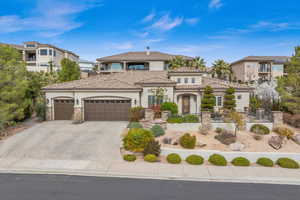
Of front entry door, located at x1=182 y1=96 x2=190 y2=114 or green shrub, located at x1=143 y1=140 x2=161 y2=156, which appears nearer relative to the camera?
green shrub, located at x1=143 y1=140 x2=161 y2=156

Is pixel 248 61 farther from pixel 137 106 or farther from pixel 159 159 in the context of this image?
pixel 159 159

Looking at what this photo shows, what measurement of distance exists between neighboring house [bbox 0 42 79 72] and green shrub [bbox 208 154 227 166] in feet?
142

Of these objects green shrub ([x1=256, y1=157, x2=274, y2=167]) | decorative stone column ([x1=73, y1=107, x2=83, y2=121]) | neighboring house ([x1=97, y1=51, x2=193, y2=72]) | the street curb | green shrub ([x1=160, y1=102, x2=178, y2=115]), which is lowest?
the street curb

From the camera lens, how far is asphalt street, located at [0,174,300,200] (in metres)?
7.44

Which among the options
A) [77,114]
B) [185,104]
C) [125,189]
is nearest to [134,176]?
[125,189]

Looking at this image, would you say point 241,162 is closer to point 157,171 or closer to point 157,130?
point 157,171

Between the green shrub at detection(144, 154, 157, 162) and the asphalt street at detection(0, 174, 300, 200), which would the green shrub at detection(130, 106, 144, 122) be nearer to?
the green shrub at detection(144, 154, 157, 162)

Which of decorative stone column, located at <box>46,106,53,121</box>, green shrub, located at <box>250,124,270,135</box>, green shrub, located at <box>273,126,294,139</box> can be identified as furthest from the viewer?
decorative stone column, located at <box>46,106,53,121</box>

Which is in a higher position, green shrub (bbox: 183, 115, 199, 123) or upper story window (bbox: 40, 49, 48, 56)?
upper story window (bbox: 40, 49, 48, 56)

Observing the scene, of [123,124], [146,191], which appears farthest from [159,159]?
[123,124]

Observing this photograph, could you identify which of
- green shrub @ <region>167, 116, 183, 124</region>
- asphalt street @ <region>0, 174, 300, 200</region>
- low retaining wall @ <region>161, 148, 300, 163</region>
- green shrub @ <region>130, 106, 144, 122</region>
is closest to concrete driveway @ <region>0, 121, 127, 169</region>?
green shrub @ <region>130, 106, 144, 122</region>

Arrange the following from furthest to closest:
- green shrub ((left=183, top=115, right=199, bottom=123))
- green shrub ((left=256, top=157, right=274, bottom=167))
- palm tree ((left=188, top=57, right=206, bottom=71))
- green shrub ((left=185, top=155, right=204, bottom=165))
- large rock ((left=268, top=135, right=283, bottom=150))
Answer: palm tree ((left=188, top=57, right=206, bottom=71))
green shrub ((left=183, top=115, right=199, bottom=123))
large rock ((left=268, top=135, right=283, bottom=150))
green shrub ((left=185, top=155, right=204, bottom=165))
green shrub ((left=256, top=157, right=274, bottom=167))

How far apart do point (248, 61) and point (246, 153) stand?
36792 millimetres

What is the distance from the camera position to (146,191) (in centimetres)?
789
